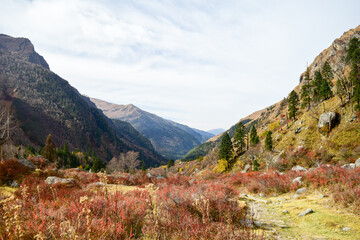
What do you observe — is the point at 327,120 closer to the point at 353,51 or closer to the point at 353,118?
the point at 353,118

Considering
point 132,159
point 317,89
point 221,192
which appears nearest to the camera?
point 221,192

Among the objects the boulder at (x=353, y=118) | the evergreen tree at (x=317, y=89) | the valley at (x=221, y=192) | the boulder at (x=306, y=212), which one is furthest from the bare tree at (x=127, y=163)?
the evergreen tree at (x=317, y=89)

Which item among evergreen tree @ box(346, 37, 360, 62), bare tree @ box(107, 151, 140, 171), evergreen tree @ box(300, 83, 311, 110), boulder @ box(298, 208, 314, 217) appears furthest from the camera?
bare tree @ box(107, 151, 140, 171)

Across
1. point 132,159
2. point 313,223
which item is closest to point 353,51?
point 313,223

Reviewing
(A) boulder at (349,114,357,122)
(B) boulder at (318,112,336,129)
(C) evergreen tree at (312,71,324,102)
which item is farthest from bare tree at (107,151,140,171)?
(C) evergreen tree at (312,71,324,102)

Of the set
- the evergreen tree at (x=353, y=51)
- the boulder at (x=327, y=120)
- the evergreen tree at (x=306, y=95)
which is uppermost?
the evergreen tree at (x=353, y=51)

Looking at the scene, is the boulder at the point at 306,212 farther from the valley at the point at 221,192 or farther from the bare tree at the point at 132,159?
the bare tree at the point at 132,159

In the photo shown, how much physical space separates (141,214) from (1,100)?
743ft

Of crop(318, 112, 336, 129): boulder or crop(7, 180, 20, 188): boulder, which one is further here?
crop(318, 112, 336, 129): boulder

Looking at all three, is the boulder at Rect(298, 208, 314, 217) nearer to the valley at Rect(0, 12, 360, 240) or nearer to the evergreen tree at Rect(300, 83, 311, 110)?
the valley at Rect(0, 12, 360, 240)

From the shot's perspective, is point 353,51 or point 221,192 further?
point 353,51

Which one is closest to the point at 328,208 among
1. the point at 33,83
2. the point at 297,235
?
the point at 297,235

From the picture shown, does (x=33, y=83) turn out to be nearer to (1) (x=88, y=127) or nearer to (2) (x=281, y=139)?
(1) (x=88, y=127)

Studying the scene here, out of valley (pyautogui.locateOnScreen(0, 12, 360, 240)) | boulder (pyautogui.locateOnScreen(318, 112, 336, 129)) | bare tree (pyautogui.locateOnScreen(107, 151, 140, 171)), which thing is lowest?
bare tree (pyautogui.locateOnScreen(107, 151, 140, 171))
